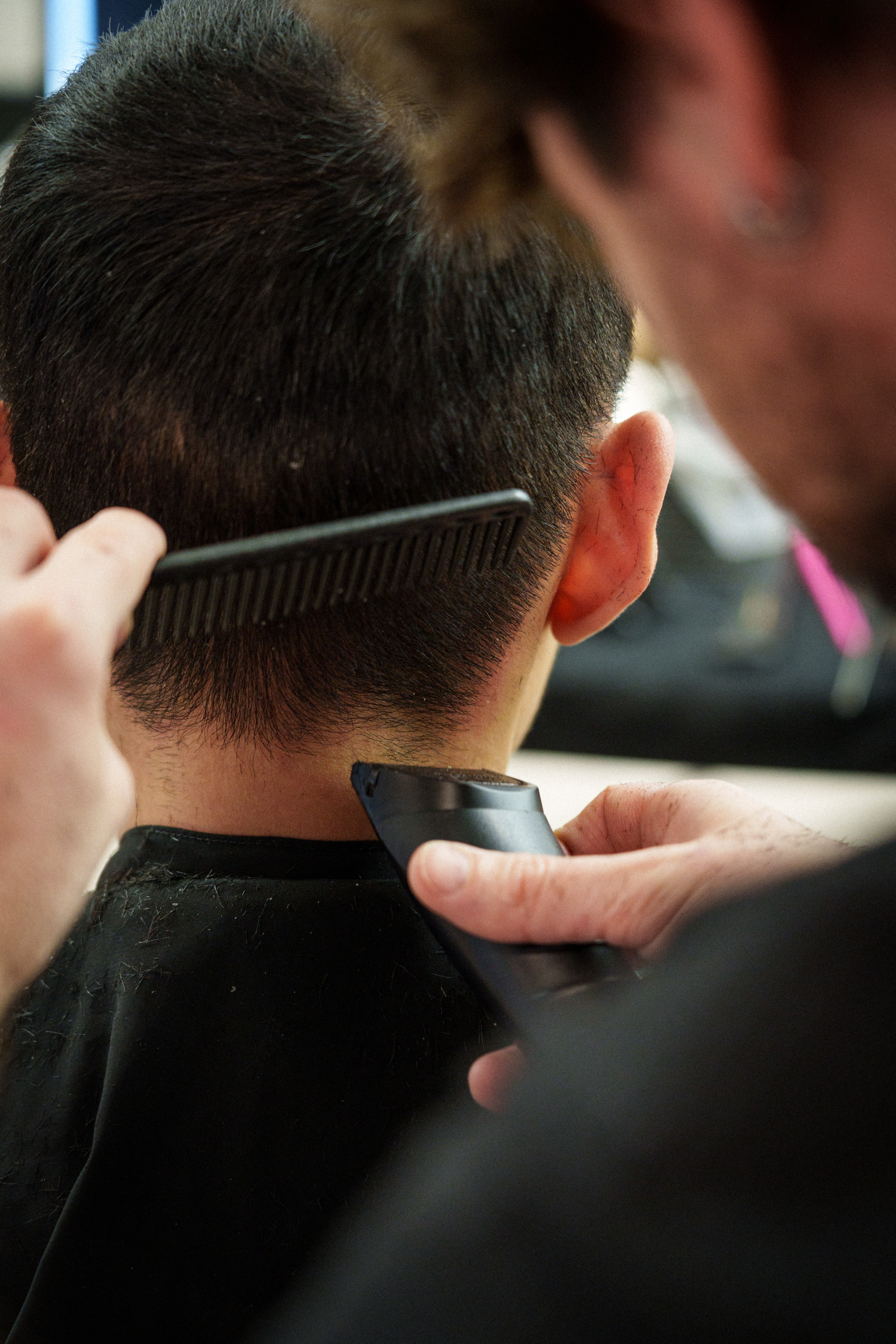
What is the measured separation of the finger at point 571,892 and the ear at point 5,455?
15.5 inches

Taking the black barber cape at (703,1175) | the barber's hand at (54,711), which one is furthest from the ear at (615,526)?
the black barber cape at (703,1175)

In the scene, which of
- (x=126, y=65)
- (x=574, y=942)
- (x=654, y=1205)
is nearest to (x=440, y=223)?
(x=126, y=65)

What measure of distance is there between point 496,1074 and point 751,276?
405 mm

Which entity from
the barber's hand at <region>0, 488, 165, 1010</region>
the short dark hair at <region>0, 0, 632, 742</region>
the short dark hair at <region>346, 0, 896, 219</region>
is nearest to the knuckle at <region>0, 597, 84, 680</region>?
the barber's hand at <region>0, 488, 165, 1010</region>

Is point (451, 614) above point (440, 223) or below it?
below

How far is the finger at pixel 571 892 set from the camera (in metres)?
0.60

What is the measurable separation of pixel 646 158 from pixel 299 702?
38cm

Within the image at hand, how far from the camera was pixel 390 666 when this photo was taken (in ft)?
2.44

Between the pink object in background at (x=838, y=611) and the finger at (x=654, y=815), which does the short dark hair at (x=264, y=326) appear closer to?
the finger at (x=654, y=815)

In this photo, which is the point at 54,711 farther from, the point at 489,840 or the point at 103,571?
the point at 489,840

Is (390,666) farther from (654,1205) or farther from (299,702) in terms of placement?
(654,1205)

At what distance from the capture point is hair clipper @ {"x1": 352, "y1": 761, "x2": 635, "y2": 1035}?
1.97 feet

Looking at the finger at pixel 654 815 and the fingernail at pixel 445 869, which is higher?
the fingernail at pixel 445 869

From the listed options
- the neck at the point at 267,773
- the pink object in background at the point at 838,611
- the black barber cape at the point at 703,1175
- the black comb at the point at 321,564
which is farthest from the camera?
the pink object in background at the point at 838,611
